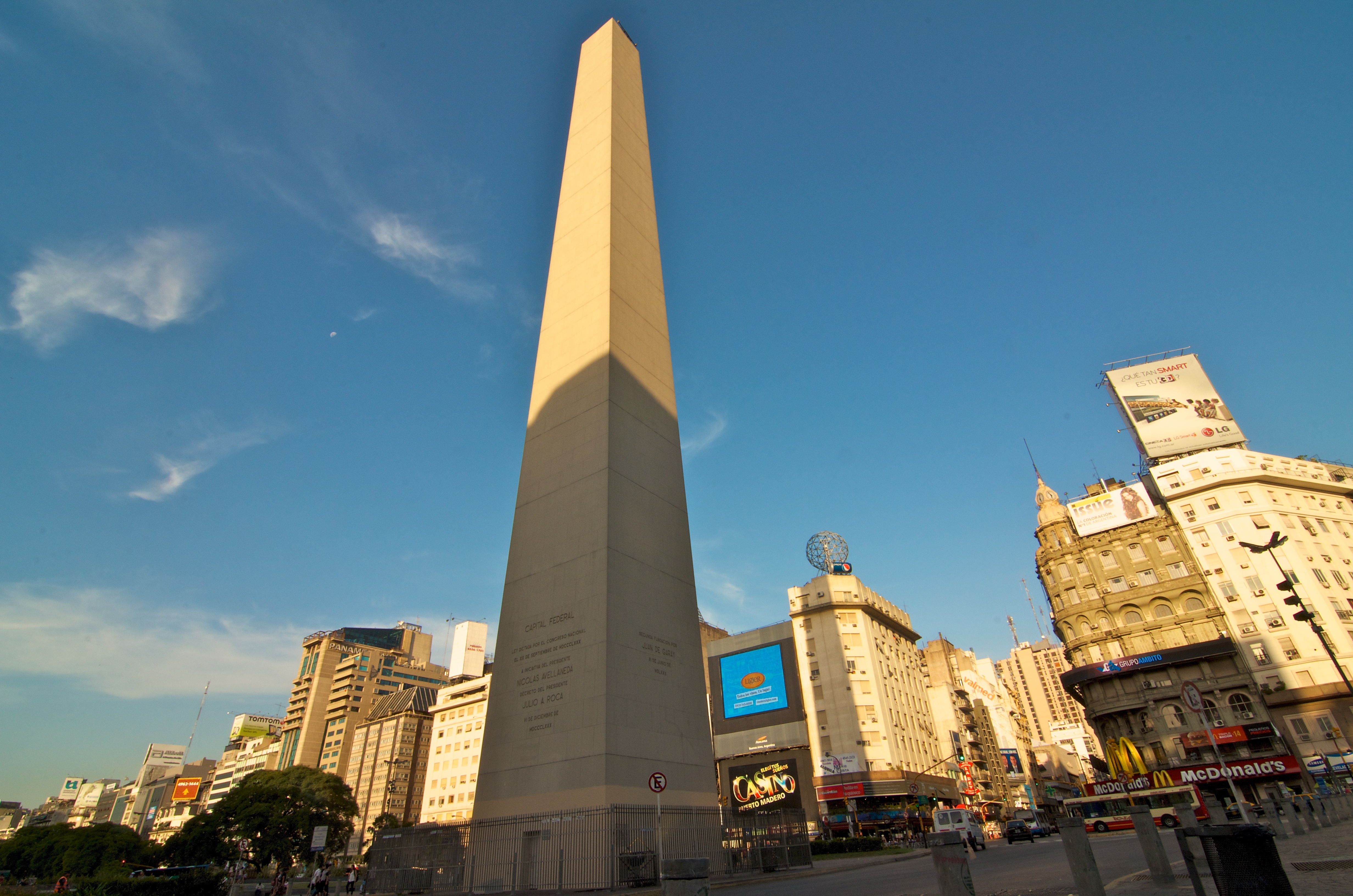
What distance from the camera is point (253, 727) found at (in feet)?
437

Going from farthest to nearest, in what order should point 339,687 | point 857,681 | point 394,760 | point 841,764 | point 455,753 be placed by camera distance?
point 339,687
point 394,760
point 455,753
point 857,681
point 841,764

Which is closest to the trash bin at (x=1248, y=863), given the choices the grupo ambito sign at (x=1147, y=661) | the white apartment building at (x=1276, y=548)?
the white apartment building at (x=1276, y=548)

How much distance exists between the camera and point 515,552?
2133 cm

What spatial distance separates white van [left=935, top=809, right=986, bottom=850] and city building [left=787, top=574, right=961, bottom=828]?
28274 millimetres

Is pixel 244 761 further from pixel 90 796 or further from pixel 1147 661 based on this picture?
pixel 1147 661

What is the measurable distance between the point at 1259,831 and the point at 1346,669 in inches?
2326

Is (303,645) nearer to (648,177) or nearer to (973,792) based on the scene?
(973,792)

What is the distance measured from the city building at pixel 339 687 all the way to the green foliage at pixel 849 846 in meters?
84.5

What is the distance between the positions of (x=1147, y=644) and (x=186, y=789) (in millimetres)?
111679

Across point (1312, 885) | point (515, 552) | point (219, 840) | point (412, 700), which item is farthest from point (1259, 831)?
point (412, 700)

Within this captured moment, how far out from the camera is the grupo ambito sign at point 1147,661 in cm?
5000

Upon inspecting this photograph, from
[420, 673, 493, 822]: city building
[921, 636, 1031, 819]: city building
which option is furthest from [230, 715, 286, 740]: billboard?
[921, 636, 1031, 819]: city building

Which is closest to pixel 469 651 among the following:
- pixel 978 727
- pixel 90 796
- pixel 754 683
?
pixel 754 683

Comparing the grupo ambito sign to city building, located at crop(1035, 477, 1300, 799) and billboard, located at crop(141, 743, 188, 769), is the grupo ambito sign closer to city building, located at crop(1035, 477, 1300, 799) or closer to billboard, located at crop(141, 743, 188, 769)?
city building, located at crop(1035, 477, 1300, 799)
